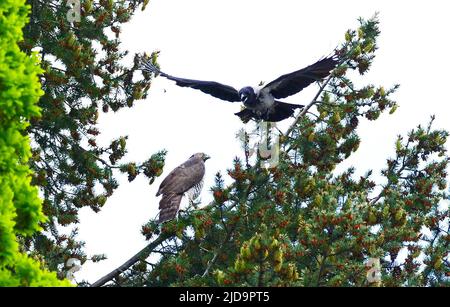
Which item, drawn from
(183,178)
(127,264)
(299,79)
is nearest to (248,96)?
(299,79)

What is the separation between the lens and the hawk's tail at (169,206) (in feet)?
46.5

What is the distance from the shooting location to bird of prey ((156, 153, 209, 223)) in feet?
47.0

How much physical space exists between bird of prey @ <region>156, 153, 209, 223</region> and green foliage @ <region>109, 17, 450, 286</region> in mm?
257

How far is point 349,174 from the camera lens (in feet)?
52.3

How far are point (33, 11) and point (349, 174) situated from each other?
5.04m

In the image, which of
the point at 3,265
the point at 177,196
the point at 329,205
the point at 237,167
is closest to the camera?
the point at 3,265

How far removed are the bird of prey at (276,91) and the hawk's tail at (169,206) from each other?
1860mm

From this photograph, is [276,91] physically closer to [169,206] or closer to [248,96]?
[248,96]

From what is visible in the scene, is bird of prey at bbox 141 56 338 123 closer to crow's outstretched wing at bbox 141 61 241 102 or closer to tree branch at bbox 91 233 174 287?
crow's outstretched wing at bbox 141 61 241 102

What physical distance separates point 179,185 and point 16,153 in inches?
271

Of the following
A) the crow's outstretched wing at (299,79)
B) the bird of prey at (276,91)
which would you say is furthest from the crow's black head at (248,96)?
the crow's outstretched wing at (299,79)

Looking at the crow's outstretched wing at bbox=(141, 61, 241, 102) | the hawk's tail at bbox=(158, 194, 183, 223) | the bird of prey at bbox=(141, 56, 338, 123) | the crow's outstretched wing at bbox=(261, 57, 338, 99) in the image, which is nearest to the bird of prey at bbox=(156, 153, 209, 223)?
the hawk's tail at bbox=(158, 194, 183, 223)
